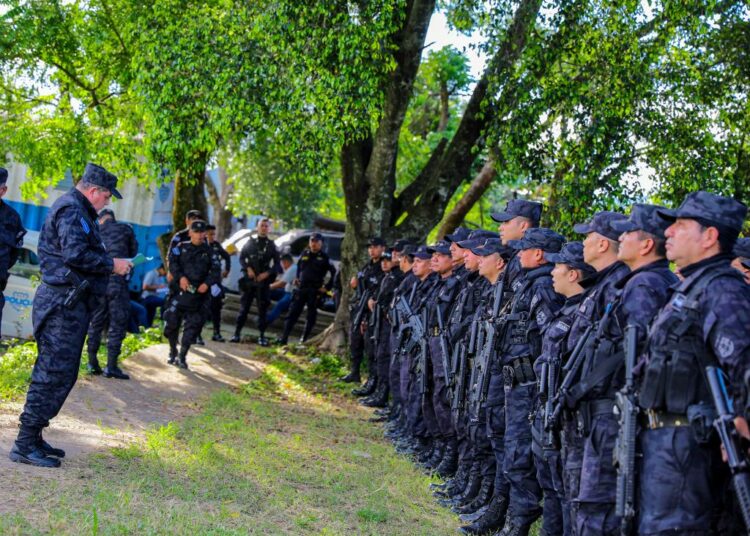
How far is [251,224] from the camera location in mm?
43812

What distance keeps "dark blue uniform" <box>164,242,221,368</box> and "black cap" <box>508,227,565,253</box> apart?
657 cm

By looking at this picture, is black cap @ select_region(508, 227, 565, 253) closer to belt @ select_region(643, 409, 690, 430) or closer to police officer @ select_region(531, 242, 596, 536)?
police officer @ select_region(531, 242, 596, 536)

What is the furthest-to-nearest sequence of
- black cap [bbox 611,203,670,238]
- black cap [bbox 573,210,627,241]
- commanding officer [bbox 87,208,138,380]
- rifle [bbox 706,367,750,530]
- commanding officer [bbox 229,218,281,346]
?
1. commanding officer [bbox 229,218,281,346]
2. commanding officer [bbox 87,208,138,380]
3. black cap [bbox 573,210,627,241]
4. black cap [bbox 611,203,670,238]
5. rifle [bbox 706,367,750,530]

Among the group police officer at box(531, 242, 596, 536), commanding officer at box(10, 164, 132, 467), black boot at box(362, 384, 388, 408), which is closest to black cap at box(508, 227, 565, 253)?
police officer at box(531, 242, 596, 536)

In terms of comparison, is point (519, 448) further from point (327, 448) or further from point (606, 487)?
point (327, 448)

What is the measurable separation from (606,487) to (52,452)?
4.20m

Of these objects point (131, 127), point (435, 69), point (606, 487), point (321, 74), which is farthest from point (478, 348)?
point (435, 69)

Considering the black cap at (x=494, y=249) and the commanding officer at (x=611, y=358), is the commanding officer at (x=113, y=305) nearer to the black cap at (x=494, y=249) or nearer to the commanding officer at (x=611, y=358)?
the black cap at (x=494, y=249)

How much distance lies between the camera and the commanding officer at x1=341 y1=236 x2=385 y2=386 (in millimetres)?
Result: 12383

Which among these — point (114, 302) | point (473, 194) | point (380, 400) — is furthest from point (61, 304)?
point (473, 194)

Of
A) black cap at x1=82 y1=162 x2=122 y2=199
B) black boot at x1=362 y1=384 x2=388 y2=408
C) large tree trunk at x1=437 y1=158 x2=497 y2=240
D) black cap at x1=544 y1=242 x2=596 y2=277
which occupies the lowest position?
black boot at x1=362 y1=384 x2=388 y2=408

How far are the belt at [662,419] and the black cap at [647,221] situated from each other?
3.27ft

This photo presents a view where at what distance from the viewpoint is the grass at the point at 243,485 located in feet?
18.1

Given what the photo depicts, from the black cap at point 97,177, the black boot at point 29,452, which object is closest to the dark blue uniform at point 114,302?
the black cap at point 97,177
